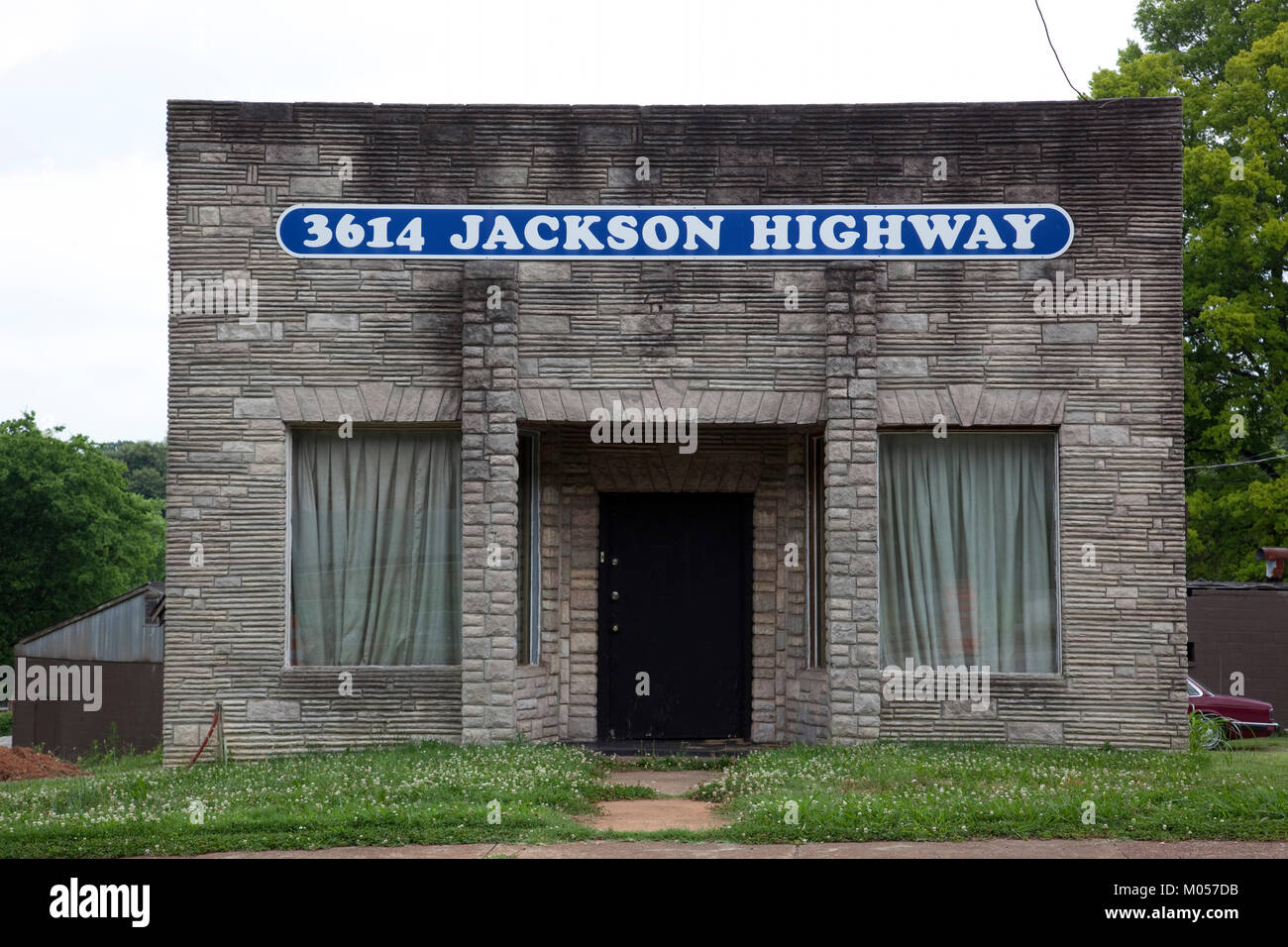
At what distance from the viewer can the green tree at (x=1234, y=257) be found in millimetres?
24359

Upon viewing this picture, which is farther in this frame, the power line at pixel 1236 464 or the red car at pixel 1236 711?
the power line at pixel 1236 464

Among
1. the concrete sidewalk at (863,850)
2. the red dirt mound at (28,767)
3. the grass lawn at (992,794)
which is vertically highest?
the grass lawn at (992,794)

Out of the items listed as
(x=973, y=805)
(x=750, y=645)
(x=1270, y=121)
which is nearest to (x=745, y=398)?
(x=750, y=645)

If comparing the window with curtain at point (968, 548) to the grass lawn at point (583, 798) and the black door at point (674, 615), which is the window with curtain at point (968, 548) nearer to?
the grass lawn at point (583, 798)

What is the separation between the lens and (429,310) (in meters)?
12.2

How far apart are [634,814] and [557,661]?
135 inches

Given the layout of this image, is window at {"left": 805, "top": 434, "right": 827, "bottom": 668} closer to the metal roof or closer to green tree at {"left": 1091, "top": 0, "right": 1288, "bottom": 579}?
green tree at {"left": 1091, "top": 0, "right": 1288, "bottom": 579}

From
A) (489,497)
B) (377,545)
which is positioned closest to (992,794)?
(489,497)

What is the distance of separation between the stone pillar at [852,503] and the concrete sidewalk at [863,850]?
151 inches

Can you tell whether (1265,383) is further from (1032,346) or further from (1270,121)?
(1032,346)

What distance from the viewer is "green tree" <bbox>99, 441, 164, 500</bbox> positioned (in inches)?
2625

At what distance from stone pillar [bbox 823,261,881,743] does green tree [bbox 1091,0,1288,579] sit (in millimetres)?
13974

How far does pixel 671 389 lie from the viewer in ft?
39.5

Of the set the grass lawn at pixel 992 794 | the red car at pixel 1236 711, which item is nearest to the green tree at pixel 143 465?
the red car at pixel 1236 711
